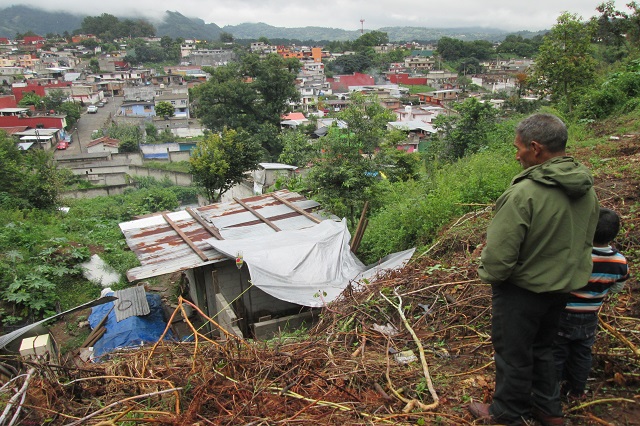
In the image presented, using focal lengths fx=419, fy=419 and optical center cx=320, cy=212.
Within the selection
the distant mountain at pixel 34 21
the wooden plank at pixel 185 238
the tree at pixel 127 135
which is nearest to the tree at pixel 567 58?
the wooden plank at pixel 185 238

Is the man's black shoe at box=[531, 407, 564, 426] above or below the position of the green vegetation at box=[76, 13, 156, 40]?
below

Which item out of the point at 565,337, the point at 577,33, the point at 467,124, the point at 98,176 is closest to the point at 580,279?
the point at 565,337

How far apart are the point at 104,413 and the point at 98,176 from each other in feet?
93.0

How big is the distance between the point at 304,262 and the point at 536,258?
14.2 feet

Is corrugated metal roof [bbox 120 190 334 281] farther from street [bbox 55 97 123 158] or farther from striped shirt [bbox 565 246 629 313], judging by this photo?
street [bbox 55 97 123 158]

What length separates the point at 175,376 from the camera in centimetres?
282

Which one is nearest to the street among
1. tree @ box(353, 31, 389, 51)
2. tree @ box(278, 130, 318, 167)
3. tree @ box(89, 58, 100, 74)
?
tree @ box(89, 58, 100, 74)

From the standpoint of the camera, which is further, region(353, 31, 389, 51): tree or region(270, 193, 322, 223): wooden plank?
region(353, 31, 389, 51): tree

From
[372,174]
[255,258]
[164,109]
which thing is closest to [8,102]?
[164,109]

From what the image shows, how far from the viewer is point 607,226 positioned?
220 centimetres

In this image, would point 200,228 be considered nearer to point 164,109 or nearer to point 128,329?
point 128,329

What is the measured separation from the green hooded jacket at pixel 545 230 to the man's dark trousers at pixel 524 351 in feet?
0.35

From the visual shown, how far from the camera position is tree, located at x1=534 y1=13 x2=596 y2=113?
1248 centimetres

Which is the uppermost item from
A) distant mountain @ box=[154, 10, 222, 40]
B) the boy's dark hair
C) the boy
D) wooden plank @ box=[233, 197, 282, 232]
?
distant mountain @ box=[154, 10, 222, 40]
